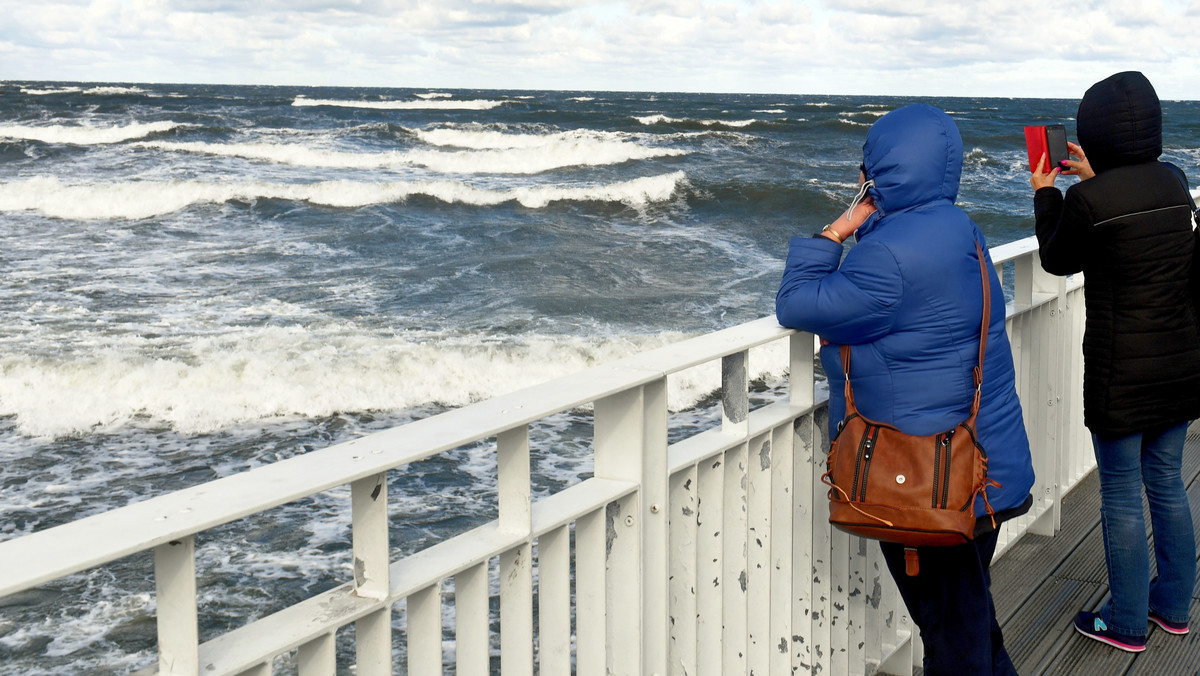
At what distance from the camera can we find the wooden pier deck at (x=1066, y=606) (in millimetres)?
3082

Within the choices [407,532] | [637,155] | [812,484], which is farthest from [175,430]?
[637,155]

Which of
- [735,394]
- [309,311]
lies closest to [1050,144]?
[735,394]

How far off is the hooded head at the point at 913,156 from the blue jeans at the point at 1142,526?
1.30m

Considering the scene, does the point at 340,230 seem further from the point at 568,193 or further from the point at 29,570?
the point at 29,570

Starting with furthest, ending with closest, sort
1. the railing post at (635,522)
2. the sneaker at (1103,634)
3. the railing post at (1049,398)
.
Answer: the railing post at (1049,398)
the sneaker at (1103,634)
the railing post at (635,522)

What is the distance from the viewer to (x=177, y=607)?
1.16m

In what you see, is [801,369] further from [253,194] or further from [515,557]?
[253,194]

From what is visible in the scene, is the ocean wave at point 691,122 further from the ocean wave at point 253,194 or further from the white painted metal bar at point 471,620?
the white painted metal bar at point 471,620

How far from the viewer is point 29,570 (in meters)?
0.97

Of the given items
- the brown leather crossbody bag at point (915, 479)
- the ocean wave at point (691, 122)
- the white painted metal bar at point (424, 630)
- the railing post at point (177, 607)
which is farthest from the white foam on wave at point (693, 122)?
the railing post at point (177, 607)

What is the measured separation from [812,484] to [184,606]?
1653 millimetres

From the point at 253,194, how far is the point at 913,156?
2129cm

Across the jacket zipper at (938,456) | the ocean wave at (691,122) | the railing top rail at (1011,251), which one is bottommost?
the jacket zipper at (938,456)

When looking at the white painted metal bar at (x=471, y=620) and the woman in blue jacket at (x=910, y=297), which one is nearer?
the white painted metal bar at (x=471, y=620)
